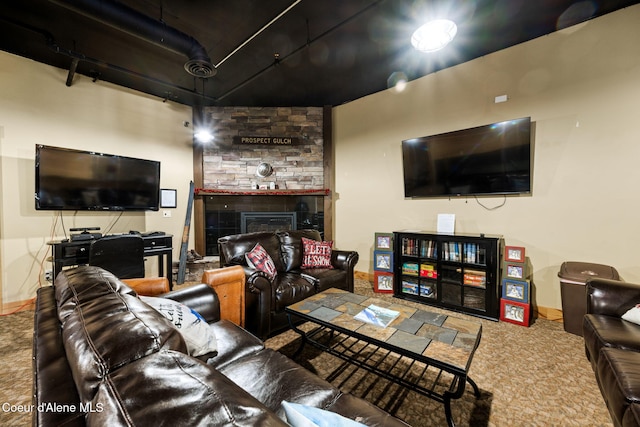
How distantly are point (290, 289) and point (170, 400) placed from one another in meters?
2.06

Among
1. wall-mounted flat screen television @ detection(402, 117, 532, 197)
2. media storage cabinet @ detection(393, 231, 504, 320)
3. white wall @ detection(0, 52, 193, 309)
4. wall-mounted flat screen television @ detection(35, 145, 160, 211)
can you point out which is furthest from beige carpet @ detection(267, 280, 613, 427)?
white wall @ detection(0, 52, 193, 309)

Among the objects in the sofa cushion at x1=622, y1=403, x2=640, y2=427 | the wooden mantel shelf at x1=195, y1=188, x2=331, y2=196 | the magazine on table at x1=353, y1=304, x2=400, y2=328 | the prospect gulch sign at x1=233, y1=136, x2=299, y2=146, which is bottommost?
the sofa cushion at x1=622, y1=403, x2=640, y2=427

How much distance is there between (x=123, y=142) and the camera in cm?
383

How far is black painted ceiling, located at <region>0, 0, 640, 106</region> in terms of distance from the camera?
93.1 inches

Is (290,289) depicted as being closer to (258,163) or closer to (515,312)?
(515,312)

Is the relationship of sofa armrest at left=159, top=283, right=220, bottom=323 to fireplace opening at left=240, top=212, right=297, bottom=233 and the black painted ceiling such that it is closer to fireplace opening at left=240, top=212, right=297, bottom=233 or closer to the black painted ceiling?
the black painted ceiling

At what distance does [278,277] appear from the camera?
280cm

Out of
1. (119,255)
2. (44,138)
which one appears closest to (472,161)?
(119,255)

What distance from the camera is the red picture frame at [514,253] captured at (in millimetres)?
2742

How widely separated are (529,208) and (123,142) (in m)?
5.41

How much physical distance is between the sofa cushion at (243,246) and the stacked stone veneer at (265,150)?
1679 millimetres

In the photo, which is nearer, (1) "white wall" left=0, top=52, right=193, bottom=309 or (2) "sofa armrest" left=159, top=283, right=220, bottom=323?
(2) "sofa armrest" left=159, top=283, right=220, bottom=323

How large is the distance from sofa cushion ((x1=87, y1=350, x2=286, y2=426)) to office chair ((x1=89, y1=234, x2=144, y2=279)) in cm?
284

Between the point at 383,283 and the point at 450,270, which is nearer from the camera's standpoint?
the point at 450,270
